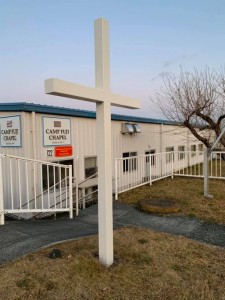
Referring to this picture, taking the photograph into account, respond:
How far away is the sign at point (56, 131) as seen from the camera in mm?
6555

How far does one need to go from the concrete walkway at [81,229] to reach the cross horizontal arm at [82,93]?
217 cm

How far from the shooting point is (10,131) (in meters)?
6.37

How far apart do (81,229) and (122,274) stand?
184cm

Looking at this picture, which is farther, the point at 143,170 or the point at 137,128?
the point at 137,128

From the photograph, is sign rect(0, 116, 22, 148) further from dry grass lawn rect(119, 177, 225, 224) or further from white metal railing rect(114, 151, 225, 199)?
dry grass lawn rect(119, 177, 225, 224)

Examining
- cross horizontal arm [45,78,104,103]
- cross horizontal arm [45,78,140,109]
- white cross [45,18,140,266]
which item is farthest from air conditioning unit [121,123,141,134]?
cross horizontal arm [45,78,104,103]

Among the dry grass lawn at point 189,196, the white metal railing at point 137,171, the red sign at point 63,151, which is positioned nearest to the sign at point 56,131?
the red sign at point 63,151

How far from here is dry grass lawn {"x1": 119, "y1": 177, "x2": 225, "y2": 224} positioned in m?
5.61

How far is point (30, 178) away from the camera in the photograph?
6.20 metres

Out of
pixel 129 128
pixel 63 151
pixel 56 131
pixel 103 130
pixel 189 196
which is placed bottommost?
pixel 189 196

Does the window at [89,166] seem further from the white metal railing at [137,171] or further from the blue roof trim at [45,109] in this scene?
the blue roof trim at [45,109]

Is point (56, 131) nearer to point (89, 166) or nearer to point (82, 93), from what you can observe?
point (89, 166)

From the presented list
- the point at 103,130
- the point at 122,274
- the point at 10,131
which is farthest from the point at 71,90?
the point at 10,131

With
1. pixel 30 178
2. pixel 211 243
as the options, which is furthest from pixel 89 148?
pixel 211 243
